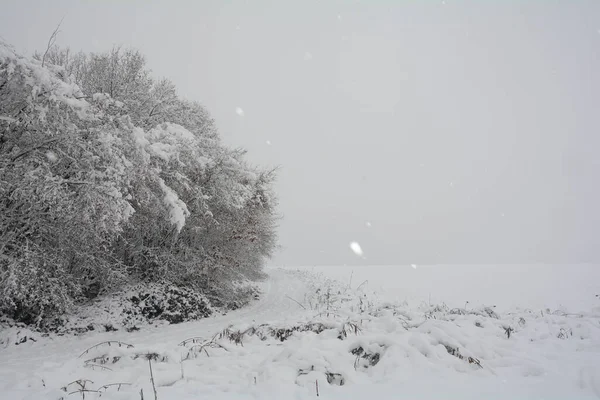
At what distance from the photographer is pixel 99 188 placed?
8.13 meters

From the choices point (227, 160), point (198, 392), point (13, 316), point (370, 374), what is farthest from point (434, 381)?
point (227, 160)

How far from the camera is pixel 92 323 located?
10.4 meters

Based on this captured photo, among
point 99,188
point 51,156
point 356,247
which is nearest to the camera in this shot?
point 51,156

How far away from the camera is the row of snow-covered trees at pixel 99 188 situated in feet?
25.0

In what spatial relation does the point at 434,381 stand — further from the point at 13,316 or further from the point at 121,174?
the point at 13,316

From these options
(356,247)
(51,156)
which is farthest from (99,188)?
(356,247)

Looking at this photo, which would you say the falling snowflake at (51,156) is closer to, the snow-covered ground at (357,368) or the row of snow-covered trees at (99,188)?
the row of snow-covered trees at (99,188)

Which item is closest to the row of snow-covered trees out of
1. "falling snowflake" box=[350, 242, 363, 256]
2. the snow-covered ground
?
the snow-covered ground

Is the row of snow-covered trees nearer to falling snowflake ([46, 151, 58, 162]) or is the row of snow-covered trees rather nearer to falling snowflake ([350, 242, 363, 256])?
falling snowflake ([46, 151, 58, 162])

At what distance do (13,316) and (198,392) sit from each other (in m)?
9.46

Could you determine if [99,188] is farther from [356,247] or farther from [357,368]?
[356,247]

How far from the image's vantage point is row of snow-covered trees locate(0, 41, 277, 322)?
25.0 ft

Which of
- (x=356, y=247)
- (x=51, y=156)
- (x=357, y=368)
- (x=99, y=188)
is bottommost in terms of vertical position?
(x=357, y=368)

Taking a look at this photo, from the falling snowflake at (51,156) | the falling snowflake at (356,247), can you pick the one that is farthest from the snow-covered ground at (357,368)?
the falling snowflake at (356,247)
